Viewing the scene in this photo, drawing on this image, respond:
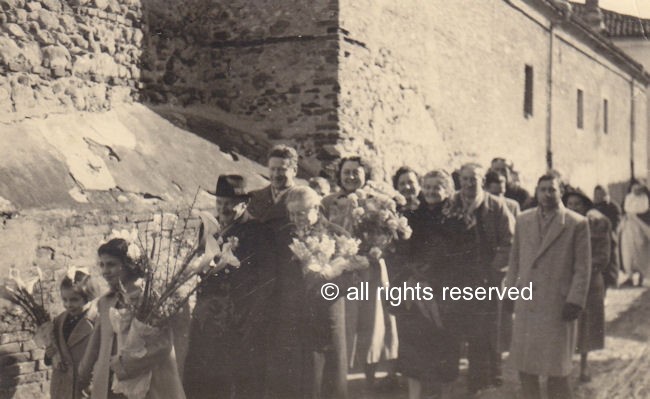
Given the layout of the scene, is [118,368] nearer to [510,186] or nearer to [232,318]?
[232,318]

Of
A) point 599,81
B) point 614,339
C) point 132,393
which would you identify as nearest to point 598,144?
point 599,81

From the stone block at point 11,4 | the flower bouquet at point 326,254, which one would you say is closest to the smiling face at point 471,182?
the flower bouquet at point 326,254

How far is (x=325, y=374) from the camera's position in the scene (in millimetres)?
4707

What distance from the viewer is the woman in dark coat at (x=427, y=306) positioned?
15.9 feet

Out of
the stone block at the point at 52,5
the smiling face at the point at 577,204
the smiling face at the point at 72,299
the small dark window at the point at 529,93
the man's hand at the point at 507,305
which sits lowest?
the man's hand at the point at 507,305

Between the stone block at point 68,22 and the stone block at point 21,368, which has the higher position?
the stone block at point 68,22

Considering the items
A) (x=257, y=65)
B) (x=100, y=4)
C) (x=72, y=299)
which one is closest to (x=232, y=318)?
(x=72, y=299)

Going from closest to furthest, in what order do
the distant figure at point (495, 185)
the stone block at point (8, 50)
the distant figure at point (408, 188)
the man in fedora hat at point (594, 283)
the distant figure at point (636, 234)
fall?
the distant figure at point (408, 188), the stone block at point (8, 50), the man in fedora hat at point (594, 283), the distant figure at point (495, 185), the distant figure at point (636, 234)

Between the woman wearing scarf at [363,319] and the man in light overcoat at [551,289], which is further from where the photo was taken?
the woman wearing scarf at [363,319]

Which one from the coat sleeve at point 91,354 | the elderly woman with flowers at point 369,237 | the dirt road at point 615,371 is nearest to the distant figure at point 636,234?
the dirt road at point 615,371

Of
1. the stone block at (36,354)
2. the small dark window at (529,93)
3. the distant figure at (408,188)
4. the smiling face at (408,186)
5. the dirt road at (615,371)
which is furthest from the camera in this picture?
the small dark window at (529,93)

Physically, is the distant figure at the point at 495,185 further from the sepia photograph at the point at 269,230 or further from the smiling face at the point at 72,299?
the smiling face at the point at 72,299

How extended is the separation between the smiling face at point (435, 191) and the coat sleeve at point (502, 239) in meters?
0.72

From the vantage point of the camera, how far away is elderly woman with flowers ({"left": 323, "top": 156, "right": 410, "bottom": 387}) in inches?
200
